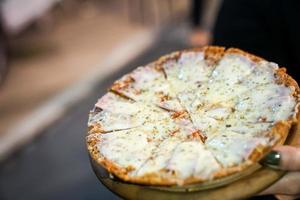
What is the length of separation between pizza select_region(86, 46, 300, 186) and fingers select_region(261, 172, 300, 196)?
0.27 ft

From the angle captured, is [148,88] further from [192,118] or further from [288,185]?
[288,185]

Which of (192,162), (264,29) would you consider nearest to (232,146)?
(192,162)

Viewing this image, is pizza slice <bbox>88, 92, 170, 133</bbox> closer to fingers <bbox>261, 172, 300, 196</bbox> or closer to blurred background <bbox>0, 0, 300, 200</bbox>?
fingers <bbox>261, 172, 300, 196</bbox>

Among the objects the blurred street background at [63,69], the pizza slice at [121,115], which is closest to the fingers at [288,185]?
the pizza slice at [121,115]

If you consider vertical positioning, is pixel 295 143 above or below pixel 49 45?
below

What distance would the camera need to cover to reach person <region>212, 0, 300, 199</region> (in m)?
1.49

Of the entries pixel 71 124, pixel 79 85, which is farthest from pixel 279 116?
pixel 79 85

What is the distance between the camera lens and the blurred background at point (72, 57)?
5.38 ft

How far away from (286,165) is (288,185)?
0.27 ft

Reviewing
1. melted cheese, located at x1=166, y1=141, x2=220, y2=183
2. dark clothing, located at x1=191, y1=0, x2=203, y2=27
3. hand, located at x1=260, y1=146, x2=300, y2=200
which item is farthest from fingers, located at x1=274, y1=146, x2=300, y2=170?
dark clothing, located at x1=191, y1=0, x2=203, y2=27

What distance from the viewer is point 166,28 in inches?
127

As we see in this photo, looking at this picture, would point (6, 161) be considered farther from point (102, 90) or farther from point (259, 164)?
point (259, 164)

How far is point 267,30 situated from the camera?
5.12ft

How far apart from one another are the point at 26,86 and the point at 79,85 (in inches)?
28.3
